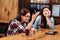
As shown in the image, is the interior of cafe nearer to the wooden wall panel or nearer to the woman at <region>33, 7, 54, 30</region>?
the wooden wall panel

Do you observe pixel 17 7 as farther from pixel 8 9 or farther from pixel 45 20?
pixel 45 20

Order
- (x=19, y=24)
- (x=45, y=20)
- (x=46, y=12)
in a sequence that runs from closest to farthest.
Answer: (x=19, y=24) < (x=46, y=12) < (x=45, y=20)

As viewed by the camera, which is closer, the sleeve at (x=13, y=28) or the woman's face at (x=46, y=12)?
the sleeve at (x=13, y=28)

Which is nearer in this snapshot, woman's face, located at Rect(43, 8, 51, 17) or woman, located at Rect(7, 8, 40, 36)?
woman, located at Rect(7, 8, 40, 36)

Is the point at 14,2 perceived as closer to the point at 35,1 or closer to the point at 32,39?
the point at 35,1

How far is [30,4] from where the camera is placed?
5.05 metres

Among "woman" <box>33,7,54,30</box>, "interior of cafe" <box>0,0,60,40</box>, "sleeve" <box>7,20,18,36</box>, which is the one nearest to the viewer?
"sleeve" <box>7,20,18,36</box>

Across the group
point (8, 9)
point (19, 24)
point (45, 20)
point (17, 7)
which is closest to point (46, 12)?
point (45, 20)

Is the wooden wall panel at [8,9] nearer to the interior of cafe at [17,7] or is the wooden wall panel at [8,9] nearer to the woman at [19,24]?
the interior of cafe at [17,7]

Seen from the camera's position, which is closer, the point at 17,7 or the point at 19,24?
the point at 19,24

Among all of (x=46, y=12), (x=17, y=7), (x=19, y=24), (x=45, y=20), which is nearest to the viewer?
(x=19, y=24)

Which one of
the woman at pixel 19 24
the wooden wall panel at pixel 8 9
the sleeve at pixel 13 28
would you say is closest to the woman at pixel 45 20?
the woman at pixel 19 24

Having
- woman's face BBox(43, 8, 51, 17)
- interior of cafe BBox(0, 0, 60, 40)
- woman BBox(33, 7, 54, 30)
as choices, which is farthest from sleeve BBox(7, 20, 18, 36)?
interior of cafe BBox(0, 0, 60, 40)

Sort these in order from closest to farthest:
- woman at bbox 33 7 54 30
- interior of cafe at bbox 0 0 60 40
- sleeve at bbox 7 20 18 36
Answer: sleeve at bbox 7 20 18 36 → woman at bbox 33 7 54 30 → interior of cafe at bbox 0 0 60 40
